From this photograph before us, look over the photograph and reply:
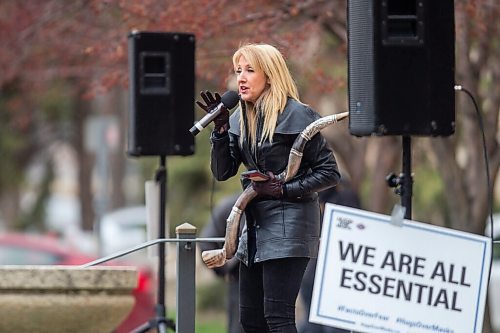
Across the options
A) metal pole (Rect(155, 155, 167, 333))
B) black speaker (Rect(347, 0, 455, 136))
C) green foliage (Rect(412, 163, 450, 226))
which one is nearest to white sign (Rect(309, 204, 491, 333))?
black speaker (Rect(347, 0, 455, 136))

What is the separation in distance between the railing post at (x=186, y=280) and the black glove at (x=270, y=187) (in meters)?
1.34

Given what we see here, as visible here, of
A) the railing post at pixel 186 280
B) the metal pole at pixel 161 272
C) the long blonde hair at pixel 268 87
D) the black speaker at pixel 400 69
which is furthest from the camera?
the metal pole at pixel 161 272

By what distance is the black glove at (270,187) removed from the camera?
24.4ft

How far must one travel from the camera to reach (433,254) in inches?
288

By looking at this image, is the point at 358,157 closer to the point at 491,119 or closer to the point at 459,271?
the point at 491,119

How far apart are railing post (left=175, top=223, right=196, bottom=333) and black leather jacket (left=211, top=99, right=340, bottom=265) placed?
43.6 inches

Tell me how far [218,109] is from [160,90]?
3203mm

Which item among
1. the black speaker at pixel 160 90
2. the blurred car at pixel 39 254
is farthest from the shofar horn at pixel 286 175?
the blurred car at pixel 39 254

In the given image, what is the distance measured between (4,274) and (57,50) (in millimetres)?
9561

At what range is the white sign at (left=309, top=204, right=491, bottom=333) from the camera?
723 cm

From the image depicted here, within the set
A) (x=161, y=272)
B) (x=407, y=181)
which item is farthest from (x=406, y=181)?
(x=161, y=272)

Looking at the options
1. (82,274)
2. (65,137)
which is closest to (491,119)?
(82,274)

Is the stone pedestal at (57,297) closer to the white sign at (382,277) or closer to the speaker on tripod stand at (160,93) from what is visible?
the speaker on tripod stand at (160,93)

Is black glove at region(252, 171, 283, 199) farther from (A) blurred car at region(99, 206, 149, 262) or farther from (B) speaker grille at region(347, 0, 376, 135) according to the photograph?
(A) blurred car at region(99, 206, 149, 262)
